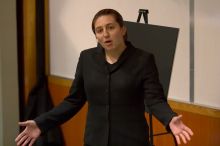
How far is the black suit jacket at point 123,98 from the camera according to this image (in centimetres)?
158

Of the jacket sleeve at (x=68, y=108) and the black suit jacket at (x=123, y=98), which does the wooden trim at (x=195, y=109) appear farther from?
the jacket sleeve at (x=68, y=108)

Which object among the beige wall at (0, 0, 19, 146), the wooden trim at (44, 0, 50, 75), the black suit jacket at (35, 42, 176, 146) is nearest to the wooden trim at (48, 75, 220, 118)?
the black suit jacket at (35, 42, 176, 146)

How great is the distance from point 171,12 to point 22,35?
1648 mm

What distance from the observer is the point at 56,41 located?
3.57m

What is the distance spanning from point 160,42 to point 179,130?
90 cm

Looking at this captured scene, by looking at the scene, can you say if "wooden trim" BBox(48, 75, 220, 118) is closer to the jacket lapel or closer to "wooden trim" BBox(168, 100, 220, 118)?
"wooden trim" BBox(168, 100, 220, 118)

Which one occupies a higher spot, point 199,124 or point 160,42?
point 160,42

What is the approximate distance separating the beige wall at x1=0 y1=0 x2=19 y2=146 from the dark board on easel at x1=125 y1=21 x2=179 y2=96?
5.09 ft

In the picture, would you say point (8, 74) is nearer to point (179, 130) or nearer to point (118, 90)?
point (118, 90)

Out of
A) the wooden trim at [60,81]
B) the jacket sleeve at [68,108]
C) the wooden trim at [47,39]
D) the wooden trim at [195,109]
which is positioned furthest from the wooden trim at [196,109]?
the wooden trim at [47,39]

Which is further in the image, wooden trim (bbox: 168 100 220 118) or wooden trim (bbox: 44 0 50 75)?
wooden trim (bbox: 44 0 50 75)

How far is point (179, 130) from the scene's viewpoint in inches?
57.4

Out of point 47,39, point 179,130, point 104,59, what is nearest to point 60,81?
point 47,39

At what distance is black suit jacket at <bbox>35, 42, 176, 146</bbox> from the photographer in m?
1.58
